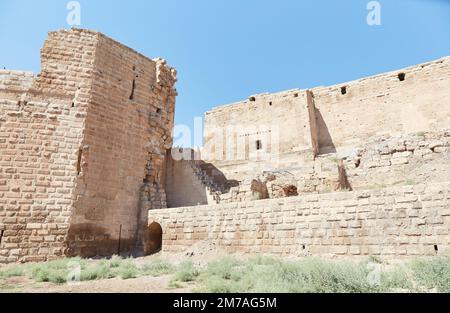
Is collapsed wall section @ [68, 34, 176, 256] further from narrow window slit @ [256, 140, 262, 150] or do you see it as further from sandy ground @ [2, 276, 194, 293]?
narrow window slit @ [256, 140, 262, 150]

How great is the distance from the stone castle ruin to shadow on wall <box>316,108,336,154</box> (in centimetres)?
277

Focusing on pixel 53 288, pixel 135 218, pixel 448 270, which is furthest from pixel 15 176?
pixel 448 270

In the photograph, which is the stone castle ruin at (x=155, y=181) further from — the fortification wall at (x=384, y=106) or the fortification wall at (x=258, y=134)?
the fortification wall at (x=258, y=134)

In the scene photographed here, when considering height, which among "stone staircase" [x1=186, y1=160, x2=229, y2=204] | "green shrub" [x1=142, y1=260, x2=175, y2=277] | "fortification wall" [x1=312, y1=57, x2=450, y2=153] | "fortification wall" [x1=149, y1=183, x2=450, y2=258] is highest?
"fortification wall" [x1=312, y1=57, x2=450, y2=153]

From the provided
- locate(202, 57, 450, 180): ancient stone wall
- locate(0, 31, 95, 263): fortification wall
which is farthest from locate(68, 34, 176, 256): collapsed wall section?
locate(202, 57, 450, 180): ancient stone wall

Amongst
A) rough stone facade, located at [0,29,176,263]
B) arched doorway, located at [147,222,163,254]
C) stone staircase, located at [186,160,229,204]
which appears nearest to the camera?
rough stone facade, located at [0,29,176,263]

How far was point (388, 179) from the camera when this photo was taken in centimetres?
1098

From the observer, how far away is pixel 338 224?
690 centimetres

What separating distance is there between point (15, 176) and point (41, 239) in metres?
2.28

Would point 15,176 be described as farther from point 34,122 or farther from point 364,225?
point 364,225

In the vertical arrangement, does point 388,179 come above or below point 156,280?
above

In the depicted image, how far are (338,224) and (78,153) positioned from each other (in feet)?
29.8

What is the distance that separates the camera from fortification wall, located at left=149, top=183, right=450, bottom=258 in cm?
595

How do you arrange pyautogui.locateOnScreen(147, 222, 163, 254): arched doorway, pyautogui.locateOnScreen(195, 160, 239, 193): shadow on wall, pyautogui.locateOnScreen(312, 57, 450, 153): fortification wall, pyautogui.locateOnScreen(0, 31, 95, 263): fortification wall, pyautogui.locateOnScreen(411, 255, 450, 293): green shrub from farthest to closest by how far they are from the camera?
pyautogui.locateOnScreen(195, 160, 239, 193): shadow on wall
pyautogui.locateOnScreen(312, 57, 450, 153): fortification wall
pyautogui.locateOnScreen(147, 222, 163, 254): arched doorway
pyautogui.locateOnScreen(0, 31, 95, 263): fortification wall
pyautogui.locateOnScreen(411, 255, 450, 293): green shrub
